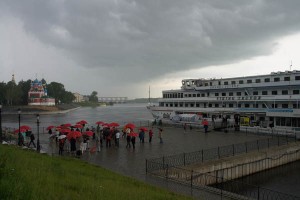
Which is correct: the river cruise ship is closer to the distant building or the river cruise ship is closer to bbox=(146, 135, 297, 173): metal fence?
bbox=(146, 135, 297, 173): metal fence

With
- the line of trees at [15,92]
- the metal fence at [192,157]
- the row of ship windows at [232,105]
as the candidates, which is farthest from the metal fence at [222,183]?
the line of trees at [15,92]

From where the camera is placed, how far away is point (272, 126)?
37.6m

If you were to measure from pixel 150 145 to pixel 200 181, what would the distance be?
1049 centimetres

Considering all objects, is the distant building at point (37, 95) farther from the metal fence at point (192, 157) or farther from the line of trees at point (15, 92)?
the metal fence at point (192, 157)

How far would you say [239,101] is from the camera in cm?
4275

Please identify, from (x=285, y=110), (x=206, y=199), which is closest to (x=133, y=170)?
(x=206, y=199)

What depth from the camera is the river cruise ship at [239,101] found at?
37188mm

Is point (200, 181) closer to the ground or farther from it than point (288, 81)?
closer to the ground

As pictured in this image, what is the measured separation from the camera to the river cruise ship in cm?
3719

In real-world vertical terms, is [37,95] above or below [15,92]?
below

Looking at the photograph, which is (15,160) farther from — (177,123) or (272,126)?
(177,123)

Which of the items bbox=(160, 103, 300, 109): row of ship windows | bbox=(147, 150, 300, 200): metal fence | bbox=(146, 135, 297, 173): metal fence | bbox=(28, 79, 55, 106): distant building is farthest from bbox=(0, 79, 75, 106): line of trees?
bbox=(147, 150, 300, 200): metal fence

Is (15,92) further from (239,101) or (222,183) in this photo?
(222,183)

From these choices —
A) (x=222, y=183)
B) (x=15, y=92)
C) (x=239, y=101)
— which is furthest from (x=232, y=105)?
(x=15, y=92)
